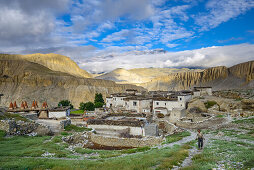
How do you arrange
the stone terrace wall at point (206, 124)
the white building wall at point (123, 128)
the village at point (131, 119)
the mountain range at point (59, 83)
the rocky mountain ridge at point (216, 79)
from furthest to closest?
the rocky mountain ridge at point (216, 79) → the mountain range at point (59, 83) → the stone terrace wall at point (206, 124) → the white building wall at point (123, 128) → the village at point (131, 119)

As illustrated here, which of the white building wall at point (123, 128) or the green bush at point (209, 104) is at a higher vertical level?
the green bush at point (209, 104)

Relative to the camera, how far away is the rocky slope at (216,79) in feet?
355

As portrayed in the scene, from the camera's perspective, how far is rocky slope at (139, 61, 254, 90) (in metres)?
108

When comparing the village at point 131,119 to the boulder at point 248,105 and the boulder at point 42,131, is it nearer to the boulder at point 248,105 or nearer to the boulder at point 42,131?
the boulder at point 42,131

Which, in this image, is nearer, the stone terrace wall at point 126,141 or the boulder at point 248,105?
the stone terrace wall at point 126,141

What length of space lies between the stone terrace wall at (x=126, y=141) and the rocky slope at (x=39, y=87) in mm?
75160

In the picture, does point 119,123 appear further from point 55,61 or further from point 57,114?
point 55,61

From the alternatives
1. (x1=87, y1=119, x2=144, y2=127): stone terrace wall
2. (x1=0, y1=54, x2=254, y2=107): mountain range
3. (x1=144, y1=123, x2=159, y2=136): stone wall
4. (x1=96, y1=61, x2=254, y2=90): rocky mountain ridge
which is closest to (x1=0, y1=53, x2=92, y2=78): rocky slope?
(x1=0, y1=54, x2=254, y2=107): mountain range

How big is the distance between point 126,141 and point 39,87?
91.2 metres

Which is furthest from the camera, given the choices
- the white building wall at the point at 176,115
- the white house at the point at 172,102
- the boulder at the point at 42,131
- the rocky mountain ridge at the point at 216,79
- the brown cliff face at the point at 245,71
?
the rocky mountain ridge at the point at 216,79

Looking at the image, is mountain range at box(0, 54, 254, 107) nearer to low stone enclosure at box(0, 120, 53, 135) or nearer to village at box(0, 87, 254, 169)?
village at box(0, 87, 254, 169)

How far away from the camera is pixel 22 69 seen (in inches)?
4279

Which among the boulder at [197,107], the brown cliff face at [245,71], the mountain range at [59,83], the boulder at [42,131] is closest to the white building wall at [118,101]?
the boulder at [197,107]

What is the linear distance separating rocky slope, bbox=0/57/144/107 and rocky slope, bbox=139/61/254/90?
64.3m
